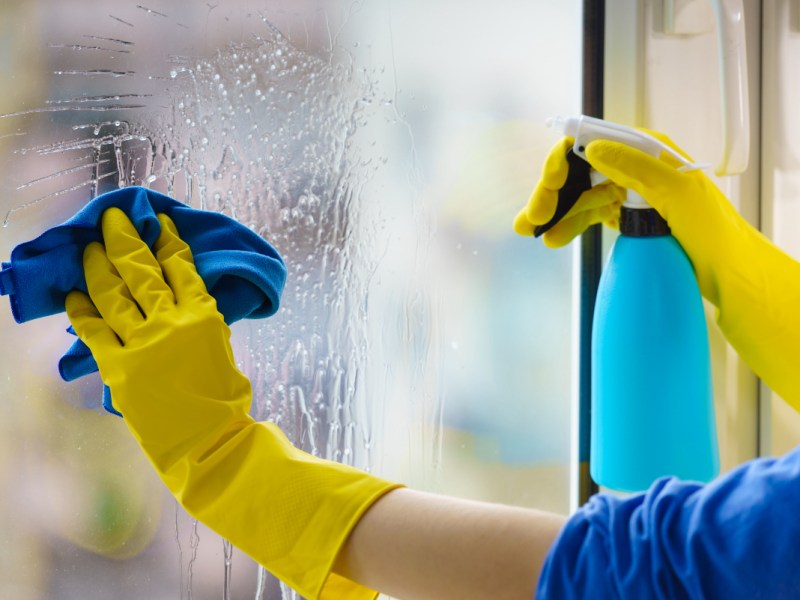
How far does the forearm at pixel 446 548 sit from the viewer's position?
16.2 inches

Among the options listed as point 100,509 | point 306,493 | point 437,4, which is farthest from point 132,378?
point 437,4

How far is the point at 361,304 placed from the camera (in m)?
0.84

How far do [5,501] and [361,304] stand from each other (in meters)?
0.37

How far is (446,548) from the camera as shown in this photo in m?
0.43

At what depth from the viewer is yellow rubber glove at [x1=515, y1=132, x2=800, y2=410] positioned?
29.3 inches

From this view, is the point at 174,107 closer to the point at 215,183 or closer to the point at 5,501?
the point at 215,183

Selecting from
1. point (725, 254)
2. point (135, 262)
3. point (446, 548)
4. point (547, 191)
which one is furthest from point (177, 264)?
point (725, 254)

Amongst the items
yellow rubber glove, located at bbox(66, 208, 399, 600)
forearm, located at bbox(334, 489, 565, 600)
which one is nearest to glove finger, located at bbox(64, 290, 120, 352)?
yellow rubber glove, located at bbox(66, 208, 399, 600)

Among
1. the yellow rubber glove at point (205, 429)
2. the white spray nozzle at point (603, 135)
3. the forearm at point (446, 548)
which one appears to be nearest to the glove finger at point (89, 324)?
the yellow rubber glove at point (205, 429)

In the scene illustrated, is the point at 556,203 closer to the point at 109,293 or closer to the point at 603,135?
the point at 603,135

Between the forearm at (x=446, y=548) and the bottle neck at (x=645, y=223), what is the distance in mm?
398

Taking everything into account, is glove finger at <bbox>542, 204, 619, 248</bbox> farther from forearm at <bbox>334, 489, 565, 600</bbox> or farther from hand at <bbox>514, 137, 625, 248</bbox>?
forearm at <bbox>334, 489, 565, 600</bbox>

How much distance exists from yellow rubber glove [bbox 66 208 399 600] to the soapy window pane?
0.22 metres

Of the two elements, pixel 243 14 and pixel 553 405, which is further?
pixel 553 405
